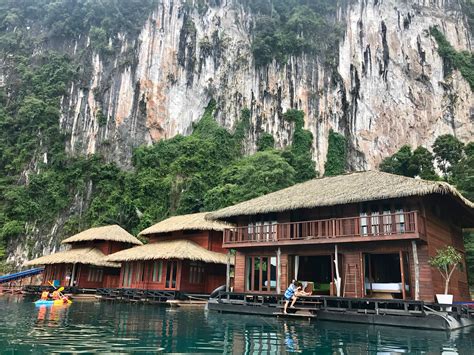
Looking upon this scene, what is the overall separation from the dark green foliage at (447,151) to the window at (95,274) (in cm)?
3325

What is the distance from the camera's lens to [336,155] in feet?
154

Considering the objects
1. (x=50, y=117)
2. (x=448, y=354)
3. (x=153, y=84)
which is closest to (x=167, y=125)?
(x=153, y=84)

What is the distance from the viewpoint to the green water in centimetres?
841

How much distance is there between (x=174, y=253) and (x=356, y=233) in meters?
10.4

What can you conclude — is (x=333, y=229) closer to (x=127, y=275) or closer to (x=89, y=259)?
(x=127, y=275)

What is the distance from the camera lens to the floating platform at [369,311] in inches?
531

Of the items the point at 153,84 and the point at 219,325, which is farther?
the point at 153,84

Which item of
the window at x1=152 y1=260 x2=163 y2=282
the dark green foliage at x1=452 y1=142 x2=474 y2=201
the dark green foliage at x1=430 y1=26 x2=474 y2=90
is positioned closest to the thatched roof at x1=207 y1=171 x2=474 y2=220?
the window at x1=152 y1=260 x2=163 y2=282

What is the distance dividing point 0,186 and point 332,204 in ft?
130

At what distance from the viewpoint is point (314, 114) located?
5006 cm

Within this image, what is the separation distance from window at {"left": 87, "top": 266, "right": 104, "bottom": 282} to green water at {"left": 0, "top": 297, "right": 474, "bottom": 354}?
17.6 m

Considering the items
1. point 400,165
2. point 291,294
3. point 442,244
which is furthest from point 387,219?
point 400,165

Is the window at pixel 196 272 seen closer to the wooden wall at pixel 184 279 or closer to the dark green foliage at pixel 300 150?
the wooden wall at pixel 184 279

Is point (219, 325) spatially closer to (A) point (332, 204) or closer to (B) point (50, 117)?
(A) point (332, 204)
